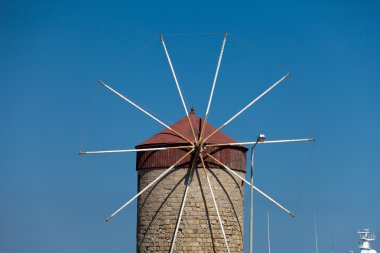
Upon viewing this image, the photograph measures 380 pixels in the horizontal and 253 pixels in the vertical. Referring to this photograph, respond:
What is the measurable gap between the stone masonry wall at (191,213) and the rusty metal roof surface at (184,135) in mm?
907

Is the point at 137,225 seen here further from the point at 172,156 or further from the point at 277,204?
the point at 277,204

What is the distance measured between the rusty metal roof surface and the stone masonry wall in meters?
0.91

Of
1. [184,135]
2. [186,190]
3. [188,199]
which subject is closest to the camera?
[186,190]

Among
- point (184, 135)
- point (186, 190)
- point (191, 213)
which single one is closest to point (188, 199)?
point (186, 190)

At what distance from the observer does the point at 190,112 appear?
31234 mm

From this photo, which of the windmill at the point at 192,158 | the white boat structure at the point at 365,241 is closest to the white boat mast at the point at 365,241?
the white boat structure at the point at 365,241

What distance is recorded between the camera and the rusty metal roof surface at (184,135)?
98.7 feet

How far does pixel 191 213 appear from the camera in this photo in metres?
29.2

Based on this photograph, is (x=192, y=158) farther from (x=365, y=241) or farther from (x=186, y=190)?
(x=365, y=241)

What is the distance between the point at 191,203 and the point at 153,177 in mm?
1536

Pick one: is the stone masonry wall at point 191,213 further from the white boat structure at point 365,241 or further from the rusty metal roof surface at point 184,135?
the white boat structure at point 365,241

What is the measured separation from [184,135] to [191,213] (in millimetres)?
2555

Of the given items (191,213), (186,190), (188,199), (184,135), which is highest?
(184,135)

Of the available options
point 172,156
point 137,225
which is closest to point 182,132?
point 172,156
